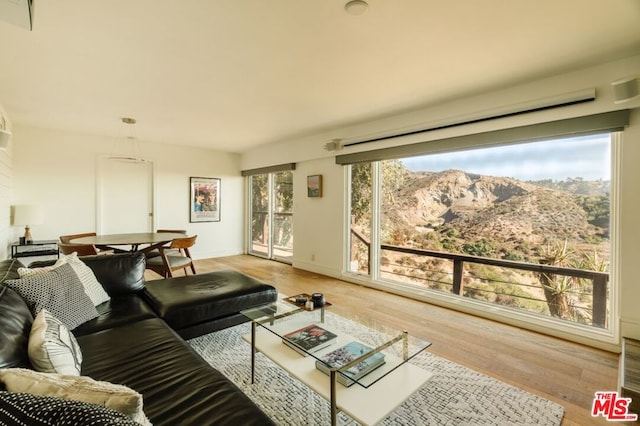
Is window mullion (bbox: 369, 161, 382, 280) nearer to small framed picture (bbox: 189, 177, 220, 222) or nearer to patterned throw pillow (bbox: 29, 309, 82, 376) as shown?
patterned throw pillow (bbox: 29, 309, 82, 376)

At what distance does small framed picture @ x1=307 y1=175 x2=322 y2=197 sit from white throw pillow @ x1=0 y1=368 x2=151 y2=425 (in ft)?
13.8

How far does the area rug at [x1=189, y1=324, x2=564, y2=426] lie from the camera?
64.1 inches

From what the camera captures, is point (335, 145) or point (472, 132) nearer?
point (472, 132)

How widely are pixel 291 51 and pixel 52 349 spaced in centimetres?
226

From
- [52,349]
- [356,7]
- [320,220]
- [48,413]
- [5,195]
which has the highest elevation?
[356,7]

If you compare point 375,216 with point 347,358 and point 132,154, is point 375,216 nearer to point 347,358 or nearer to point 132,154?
point 347,358

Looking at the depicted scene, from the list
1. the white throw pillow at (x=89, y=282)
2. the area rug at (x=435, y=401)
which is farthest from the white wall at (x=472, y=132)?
the white throw pillow at (x=89, y=282)

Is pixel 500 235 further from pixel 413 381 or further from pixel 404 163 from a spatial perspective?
pixel 413 381

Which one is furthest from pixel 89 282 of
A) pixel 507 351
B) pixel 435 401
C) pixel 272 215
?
pixel 272 215

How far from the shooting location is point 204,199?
628cm

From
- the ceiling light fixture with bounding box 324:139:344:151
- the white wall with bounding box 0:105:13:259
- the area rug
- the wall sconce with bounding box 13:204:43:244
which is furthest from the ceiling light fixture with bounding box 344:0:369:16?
the wall sconce with bounding box 13:204:43:244

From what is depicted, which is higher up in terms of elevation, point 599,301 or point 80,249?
point 80,249

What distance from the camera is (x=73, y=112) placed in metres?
3.76
